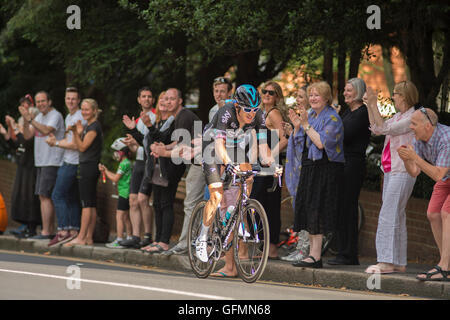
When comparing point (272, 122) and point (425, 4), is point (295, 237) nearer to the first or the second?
point (272, 122)

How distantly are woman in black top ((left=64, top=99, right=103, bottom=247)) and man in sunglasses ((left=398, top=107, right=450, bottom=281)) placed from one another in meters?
5.80

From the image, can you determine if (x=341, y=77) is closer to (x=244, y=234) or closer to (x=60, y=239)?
(x=60, y=239)

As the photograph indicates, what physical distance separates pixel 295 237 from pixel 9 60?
1097 cm

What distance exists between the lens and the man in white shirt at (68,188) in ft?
49.2

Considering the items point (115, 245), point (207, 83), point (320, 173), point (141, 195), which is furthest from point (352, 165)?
point (207, 83)

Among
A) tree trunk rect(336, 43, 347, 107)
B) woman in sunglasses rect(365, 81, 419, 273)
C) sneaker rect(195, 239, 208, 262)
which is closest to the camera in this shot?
sneaker rect(195, 239, 208, 262)

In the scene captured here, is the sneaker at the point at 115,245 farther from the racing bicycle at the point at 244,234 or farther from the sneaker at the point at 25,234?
the racing bicycle at the point at 244,234

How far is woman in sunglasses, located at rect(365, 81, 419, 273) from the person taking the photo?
11.0 meters

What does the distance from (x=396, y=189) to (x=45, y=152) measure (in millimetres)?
6772

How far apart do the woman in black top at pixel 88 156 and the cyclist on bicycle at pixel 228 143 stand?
14.8ft

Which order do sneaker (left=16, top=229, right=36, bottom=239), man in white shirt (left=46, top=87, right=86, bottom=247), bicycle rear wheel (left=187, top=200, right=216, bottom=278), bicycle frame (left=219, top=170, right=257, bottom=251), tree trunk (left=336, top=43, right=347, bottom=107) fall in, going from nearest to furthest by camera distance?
bicycle frame (left=219, top=170, right=257, bottom=251), bicycle rear wheel (left=187, top=200, right=216, bottom=278), man in white shirt (left=46, top=87, right=86, bottom=247), tree trunk (left=336, top=43, right=347, bottom=107), sneaker (left=16, top=229, right=36, bottom=239)
